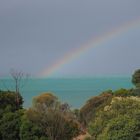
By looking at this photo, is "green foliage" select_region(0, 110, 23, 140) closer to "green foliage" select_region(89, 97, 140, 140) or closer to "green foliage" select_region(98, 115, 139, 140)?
"green foliage" select_region(89, 97, 140, 140)

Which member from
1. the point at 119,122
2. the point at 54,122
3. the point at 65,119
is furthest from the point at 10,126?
the point at 119,122

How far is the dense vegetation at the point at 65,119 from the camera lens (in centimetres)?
2478

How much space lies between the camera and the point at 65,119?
34344mm

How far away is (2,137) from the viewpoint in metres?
36.1

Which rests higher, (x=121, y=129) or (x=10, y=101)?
(x=10, y=101)

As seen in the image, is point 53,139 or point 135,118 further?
point 53,139

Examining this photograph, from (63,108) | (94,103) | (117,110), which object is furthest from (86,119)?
(117,110)

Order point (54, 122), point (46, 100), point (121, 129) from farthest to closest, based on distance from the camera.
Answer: point (46, 100), point (54, 122), point (121, 129)

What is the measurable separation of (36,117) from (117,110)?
9.54 meters

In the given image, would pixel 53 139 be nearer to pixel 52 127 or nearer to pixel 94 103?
pixel 52 127

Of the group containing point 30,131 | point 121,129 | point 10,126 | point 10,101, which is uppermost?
point 10,101

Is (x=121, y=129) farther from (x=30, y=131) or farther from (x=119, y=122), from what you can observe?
(x=30, y=131)

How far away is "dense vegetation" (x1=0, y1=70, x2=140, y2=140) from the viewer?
2478cm

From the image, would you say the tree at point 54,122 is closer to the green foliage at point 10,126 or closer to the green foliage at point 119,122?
the green foliage at point 10,126
